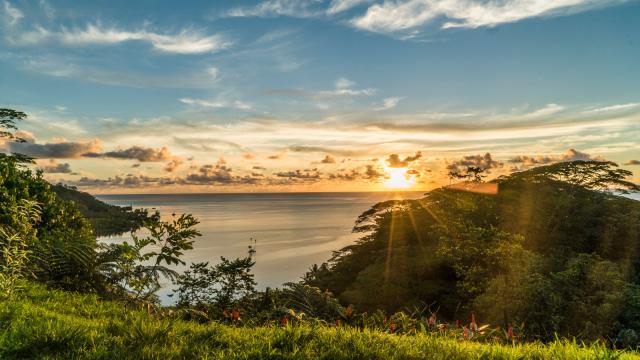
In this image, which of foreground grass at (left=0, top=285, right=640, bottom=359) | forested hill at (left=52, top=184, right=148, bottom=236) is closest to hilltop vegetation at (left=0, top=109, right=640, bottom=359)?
foreground grass at (left=0, top=285, right=640, bottom=359)

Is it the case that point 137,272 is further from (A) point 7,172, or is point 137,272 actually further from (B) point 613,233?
(B) point 613,233

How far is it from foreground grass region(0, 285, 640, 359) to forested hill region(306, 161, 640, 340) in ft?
23.1

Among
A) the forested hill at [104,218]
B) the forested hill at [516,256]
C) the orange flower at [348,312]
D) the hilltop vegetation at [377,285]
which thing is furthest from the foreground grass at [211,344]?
the forested hill at [104,218]

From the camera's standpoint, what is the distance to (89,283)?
9000 millimetres

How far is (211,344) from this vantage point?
4953 mm

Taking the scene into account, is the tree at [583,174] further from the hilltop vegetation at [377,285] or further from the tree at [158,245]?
the tree at [158,245]

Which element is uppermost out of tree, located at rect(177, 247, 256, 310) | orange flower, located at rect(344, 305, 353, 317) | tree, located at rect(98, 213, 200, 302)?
tree, located at rect(98, 213, 200, 302)

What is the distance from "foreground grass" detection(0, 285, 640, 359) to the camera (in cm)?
454

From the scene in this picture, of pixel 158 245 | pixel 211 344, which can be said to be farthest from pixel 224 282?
pixel 211 344

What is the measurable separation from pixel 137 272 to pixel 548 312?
10791mm

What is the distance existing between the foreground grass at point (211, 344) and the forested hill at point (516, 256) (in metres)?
7.04

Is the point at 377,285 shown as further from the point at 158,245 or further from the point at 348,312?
the point at 158,245

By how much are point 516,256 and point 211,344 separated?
554 inches

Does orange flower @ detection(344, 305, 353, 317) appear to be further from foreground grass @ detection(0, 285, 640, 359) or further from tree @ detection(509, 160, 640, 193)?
tree @ detection(509, 160, 640, 193)
